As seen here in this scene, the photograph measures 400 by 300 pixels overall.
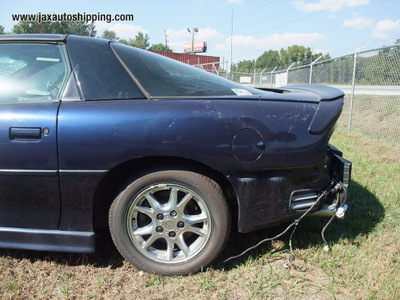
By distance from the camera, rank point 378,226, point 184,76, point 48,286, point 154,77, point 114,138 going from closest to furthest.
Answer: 1. point 114,138
2. point 48,286
3. point 154,77
4. point 184,76
5. point 378,226

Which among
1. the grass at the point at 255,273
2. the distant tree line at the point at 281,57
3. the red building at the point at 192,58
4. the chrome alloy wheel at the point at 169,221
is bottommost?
the grass at the point at 255,273

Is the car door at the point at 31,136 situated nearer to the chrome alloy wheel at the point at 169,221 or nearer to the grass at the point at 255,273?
the grass at the point at 255,273

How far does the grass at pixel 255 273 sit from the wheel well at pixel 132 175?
0.39m

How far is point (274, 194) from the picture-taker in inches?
76.1

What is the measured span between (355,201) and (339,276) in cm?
131

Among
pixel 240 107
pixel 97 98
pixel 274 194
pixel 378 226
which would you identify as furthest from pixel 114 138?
pixel 378 226

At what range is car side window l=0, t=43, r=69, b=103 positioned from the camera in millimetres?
2037

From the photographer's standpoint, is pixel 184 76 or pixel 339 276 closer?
pixel 339 276

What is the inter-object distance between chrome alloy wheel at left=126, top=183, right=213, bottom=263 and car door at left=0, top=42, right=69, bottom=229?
50 centimetres

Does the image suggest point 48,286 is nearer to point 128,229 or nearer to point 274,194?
point 128,229

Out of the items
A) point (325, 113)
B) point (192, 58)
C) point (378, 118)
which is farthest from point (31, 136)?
point (192, 58)

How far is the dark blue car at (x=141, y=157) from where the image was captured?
6.07 ft

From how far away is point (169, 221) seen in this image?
6.53ft

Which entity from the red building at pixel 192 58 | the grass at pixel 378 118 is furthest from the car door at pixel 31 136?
the red building at pixel 192 58
